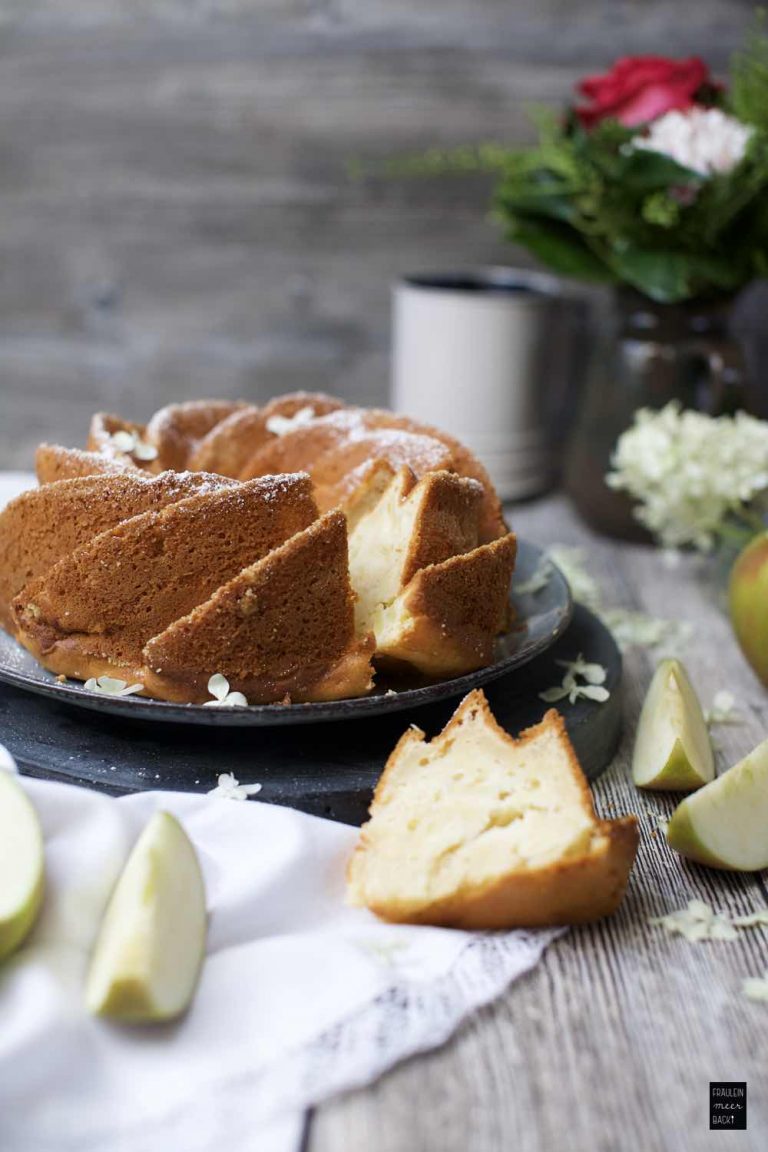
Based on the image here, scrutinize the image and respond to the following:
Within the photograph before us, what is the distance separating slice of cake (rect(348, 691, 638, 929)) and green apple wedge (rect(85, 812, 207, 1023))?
0.20 meters

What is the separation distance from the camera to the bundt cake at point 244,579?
1479mm

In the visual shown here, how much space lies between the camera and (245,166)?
323 centimetres

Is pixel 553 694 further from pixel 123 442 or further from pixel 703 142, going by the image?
pixel 703 142

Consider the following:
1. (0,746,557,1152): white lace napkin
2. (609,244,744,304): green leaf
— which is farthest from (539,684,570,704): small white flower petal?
(609,244,744,304): green leaf

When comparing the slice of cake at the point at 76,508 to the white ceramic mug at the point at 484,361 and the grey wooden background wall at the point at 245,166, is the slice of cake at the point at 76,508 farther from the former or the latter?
the grey wooden background wall at the point at 245,166

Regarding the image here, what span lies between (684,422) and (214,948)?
1722mm

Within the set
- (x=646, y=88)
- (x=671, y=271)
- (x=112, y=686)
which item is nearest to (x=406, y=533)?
(x=112, y=686)

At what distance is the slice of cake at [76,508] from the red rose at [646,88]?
5.21 feet

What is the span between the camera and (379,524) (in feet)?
5.55

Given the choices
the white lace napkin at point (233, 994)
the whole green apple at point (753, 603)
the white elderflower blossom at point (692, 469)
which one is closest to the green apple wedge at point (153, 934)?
the white lace napkin at point (233, 994)

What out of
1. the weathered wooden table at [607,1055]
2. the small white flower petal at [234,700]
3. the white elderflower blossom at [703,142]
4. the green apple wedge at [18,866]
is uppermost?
the white elderflower blossom at [703,142]

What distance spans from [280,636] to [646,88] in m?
1.79

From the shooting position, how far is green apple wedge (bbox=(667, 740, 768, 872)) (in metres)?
1.44

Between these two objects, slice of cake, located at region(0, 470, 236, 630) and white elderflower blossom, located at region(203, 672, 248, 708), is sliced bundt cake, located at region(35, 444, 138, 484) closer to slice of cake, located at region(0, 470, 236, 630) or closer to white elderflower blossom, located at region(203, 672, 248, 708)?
slice of cake, located at region(0, 470, 236, 630)
